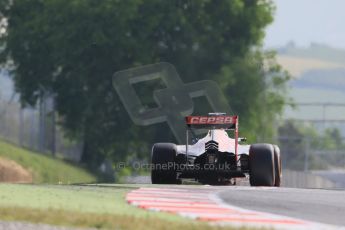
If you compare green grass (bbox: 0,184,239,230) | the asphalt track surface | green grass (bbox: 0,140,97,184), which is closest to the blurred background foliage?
green grass (bbox: 0,140,97,184)

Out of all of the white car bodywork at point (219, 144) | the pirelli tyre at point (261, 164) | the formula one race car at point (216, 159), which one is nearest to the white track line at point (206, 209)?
the pirelli tyre at point (261, 164)

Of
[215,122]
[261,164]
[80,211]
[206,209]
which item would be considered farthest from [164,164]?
[80,211]

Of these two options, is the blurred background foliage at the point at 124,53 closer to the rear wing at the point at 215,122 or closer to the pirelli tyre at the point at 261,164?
the rear wing at the point at 215,122

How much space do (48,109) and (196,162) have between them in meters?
45.5

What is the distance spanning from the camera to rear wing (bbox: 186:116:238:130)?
26.7 m

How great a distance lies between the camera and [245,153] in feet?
87.2

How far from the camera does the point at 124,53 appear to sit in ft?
201

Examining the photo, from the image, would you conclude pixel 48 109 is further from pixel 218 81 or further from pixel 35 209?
pixel 35 209

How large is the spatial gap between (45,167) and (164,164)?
3390cm

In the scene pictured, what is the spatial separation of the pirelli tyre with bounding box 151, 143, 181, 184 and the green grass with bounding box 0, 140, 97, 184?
3023 centimetres

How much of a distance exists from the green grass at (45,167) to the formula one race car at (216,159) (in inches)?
1196

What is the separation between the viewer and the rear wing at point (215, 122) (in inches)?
1052

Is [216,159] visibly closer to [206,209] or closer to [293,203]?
[293,203]

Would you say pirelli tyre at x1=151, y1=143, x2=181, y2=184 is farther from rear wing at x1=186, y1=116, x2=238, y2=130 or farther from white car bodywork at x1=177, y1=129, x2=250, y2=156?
rear wing at x1=186, y1=116, x2=238, y2=130
